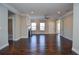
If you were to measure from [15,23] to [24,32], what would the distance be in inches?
90.4

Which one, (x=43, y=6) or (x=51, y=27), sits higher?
(x=43, y=6)

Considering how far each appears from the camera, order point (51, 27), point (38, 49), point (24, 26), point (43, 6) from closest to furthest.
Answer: point (38, 49)
point (43, 6)
point (24, 26)
point (51, 27)

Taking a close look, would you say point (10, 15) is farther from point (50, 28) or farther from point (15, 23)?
point (50, 28)

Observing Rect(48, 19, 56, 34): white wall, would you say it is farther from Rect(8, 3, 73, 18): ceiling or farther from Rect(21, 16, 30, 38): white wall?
Rect(8, 3, 73, 18): ceiling

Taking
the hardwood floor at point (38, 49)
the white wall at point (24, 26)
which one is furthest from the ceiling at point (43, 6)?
the white wall at point (24, 26)

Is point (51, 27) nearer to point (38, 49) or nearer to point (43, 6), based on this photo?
point (43, 6)

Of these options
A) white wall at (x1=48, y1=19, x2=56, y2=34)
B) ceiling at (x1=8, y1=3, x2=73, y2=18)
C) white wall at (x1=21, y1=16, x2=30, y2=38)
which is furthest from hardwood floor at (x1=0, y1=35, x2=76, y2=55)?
white wall at (x1=48, y1=19, x2=56, y2=34)

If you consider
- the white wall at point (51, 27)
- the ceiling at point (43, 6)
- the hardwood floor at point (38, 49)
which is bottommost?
the hardwood floor at point (38, 49)

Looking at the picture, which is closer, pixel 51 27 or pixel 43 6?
pixel 43 6

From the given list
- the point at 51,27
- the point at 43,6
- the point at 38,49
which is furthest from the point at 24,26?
the point at 51,27

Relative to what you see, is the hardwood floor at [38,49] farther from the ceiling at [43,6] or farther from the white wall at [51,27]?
the white wall at [51,27]

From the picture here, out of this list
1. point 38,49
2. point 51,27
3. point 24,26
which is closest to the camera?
point 38,49

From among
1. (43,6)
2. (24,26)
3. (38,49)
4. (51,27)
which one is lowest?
(38,49)
